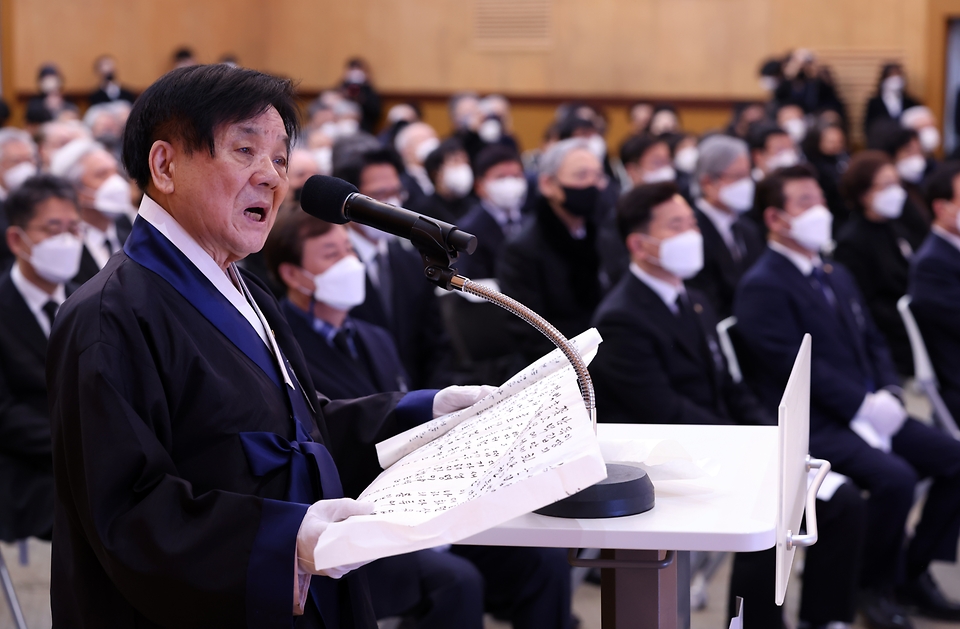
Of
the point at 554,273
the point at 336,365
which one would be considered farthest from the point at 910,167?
the point at 336,365

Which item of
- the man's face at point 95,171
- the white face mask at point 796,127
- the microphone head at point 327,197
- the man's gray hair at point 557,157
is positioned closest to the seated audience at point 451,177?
the man's gray hair at point 557,157

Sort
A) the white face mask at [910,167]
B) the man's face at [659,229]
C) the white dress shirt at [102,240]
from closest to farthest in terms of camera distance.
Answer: the man's face at [659,229], the white dress shirt at [102,240], the white face mask at [910,167]

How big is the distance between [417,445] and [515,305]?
0.33 metres

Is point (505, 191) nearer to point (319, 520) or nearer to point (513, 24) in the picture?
point (319, 520)

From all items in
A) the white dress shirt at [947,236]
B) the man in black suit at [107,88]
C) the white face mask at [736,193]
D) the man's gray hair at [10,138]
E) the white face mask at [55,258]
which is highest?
the white face mask at [55,258]

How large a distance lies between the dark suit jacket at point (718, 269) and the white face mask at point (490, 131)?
5017mm

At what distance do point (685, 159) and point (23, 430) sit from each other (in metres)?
7.16

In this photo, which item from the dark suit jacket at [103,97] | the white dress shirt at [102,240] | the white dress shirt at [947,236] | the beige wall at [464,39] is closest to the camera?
the white dress shirt at [947,236]

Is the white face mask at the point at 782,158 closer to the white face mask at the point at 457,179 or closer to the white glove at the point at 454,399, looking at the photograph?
the white face mask at the point at 457,179

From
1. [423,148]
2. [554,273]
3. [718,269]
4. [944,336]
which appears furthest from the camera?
[423,148]

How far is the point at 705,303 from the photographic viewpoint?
3.94 m

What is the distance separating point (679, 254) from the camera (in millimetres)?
3783

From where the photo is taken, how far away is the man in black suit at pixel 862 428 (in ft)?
12.3

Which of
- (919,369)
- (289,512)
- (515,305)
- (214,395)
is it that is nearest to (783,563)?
(515,305)
